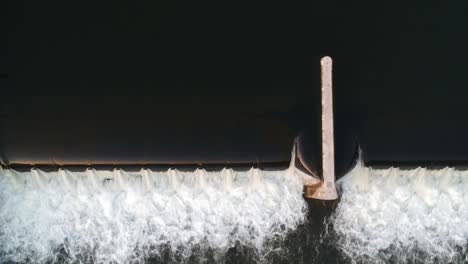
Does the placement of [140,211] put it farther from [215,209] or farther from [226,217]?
[226,217]

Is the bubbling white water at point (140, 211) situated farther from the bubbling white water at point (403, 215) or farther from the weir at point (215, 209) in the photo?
the bubbling white water at point (403, 215)

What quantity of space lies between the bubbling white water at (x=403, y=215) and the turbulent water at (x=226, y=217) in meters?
0.01

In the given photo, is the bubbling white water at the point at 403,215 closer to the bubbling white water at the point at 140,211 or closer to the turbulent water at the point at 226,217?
the turbulent water at the point at 226,217

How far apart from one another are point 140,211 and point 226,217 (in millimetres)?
1133

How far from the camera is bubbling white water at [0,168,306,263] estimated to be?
568 cm

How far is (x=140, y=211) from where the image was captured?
5.79 m

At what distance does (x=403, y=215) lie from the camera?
226 inches

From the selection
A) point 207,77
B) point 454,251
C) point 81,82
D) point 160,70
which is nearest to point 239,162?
point 207,77

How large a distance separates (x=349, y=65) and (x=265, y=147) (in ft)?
5.36

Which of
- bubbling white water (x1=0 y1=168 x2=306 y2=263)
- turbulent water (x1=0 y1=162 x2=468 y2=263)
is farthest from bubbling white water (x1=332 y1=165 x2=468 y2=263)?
bubbling white water (x1=0 y1=168 x2=306 y2=263)

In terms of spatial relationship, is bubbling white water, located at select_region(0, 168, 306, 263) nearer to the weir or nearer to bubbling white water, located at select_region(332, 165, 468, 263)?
the weir

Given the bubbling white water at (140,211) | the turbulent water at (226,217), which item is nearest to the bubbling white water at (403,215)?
the turbulent water at (226,217)

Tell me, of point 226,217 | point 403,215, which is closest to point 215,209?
point 226,217

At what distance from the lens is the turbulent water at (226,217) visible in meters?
5.63
